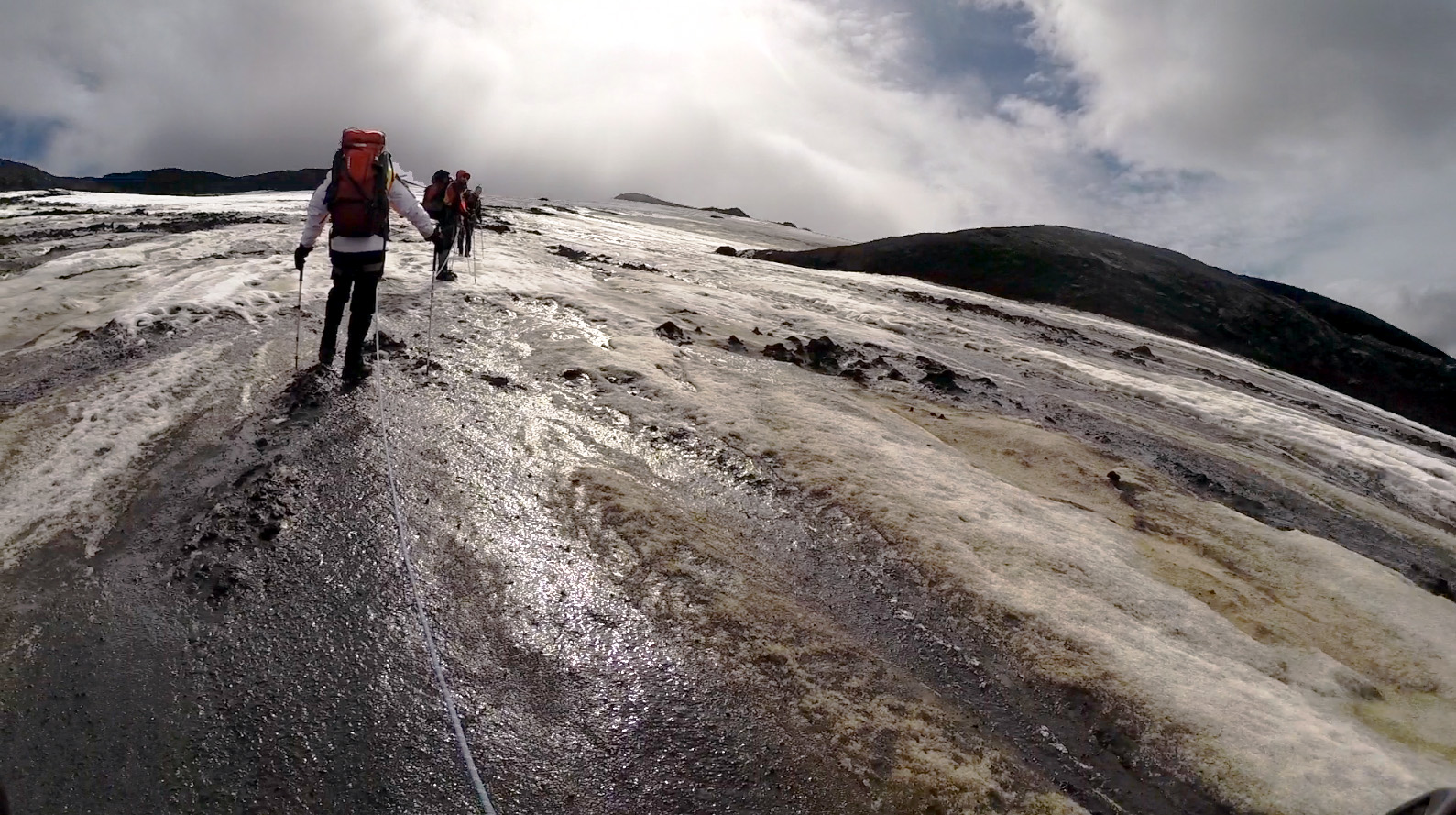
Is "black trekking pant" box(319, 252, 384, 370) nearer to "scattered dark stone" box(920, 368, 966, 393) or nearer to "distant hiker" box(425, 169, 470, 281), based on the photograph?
"distant hiker" box(425, 169, 470, 281)

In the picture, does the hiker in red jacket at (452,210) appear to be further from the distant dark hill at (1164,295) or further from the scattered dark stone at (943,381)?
the distant dark hill at (1164,295)

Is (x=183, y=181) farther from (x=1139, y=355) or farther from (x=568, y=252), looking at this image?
(x=1139, y=355)

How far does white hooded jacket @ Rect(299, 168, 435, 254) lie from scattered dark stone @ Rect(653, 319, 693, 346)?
3.82 m

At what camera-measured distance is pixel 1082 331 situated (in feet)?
69.1

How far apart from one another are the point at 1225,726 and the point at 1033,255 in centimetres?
3318

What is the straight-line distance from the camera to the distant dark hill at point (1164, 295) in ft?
100

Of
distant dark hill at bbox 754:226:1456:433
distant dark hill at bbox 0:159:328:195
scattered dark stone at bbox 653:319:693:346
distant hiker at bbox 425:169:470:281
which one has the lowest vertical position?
scattered dark stone at bbox 653:319:693:346

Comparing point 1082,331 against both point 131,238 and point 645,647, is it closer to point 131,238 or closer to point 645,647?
point 645,647

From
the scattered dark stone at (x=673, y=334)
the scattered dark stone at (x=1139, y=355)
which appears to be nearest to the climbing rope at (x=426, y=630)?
the scattered dark stone at (x=673, y=334)

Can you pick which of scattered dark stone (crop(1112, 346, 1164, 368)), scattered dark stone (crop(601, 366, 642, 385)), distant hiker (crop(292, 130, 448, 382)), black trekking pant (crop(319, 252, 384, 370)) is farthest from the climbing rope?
scattered dark stone (crop(1112, 346, 1164, 368))

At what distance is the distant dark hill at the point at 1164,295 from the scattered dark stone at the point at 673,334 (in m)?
24.5

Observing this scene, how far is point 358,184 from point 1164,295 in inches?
1319

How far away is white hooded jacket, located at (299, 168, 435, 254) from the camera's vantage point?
689 cm

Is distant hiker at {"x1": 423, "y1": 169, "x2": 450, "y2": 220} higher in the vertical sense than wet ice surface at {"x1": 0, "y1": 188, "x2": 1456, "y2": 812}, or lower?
higher
